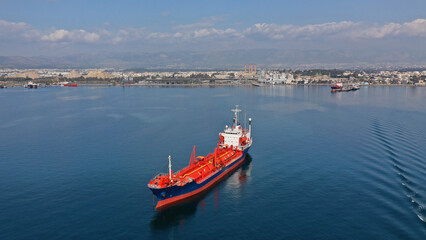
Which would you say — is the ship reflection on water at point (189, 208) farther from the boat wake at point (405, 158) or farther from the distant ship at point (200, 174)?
the boat wake at point (405, 158)

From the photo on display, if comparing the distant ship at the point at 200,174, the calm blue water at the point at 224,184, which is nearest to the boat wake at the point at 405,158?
the calm blue water at the point at 224,184

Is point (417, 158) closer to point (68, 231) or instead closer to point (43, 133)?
point (68, 231)

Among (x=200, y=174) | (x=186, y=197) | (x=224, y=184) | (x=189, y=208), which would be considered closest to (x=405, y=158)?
(x=224, y=184)

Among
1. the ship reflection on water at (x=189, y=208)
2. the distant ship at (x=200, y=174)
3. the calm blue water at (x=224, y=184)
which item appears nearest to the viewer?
the calm blue water at (x=224, y=184)

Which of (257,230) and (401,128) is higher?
(401,128)

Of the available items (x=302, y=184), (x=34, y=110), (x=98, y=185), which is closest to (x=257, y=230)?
(x=302, y=184)

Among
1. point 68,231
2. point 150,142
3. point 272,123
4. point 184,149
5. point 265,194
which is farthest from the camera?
point 272,123

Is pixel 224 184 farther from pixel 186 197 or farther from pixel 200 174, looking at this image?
pixel 186 197
